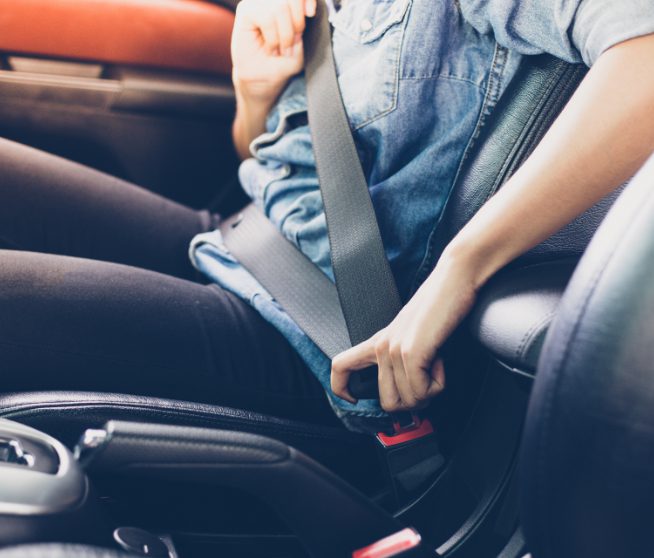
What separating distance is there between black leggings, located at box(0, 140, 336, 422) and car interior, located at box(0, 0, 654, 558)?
39 millimetres

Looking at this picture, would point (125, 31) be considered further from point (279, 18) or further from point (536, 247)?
point (536, 247)

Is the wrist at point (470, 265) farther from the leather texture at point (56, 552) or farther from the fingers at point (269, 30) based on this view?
the fingers at point (269, 30)

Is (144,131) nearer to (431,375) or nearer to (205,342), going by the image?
(205,342)

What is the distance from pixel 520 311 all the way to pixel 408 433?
0.23 m

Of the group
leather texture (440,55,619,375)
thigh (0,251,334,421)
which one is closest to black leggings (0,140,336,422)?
thigh (0,251,334,421)

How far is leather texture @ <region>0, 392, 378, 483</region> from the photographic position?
62cm

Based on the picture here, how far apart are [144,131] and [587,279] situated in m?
0.95

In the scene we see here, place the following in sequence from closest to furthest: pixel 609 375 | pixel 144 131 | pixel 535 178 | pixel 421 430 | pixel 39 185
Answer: pixel 609 375
pixel 535 178
pixel 421 430
pixel 39 185
pixel 144 131

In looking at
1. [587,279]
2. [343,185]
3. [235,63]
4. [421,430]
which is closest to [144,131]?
[235,63]

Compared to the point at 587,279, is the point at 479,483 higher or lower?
lower

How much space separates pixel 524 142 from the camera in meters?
0.67

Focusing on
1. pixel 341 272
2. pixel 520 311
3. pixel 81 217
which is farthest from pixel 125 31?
pixel 520 311

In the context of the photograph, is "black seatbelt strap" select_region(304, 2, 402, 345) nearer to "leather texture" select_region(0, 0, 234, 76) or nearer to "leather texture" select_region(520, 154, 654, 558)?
"leather texture" select_region(520, 154, 654, 558)

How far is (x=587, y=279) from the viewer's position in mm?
425
